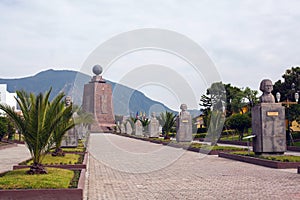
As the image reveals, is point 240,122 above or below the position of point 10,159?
above

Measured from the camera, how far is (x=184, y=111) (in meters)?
26.1

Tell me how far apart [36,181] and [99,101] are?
245ft

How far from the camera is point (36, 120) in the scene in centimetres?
877

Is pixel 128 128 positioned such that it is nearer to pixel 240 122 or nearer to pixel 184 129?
pixel 240 122

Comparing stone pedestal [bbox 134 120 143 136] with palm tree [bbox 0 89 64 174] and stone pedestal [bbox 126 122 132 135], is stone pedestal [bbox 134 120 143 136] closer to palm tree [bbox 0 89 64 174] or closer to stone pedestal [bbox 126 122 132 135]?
stone pedestal [bbox 126 122 132 135]

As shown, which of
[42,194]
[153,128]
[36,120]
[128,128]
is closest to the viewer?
[42,194]

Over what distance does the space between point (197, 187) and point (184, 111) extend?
1721 cm

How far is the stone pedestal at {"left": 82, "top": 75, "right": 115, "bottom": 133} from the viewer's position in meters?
81.4

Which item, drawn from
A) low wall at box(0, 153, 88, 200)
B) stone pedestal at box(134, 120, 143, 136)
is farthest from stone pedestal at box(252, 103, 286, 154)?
stone pedestal at box(134, 120, 143, 136)

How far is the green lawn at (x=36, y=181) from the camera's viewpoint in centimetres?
746

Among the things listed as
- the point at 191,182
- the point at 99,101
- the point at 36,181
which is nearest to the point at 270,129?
the point at 191,182

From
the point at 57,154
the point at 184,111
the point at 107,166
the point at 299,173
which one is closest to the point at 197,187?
the point at 299,173

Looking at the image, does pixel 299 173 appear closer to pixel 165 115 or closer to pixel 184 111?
pixel 184 111

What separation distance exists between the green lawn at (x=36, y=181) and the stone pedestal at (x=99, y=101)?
233ft
